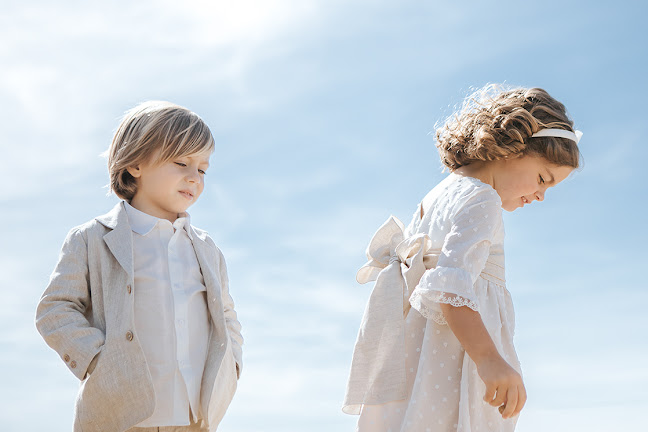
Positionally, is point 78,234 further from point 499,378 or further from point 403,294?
point 499,378

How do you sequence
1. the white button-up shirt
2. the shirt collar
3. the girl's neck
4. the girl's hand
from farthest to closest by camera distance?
the girl's neck, the shirt collar, the white button-up shirt, the girl's hand

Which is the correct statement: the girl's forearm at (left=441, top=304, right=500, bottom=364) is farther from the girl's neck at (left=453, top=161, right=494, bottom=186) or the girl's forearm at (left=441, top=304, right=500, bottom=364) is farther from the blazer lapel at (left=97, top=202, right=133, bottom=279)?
the blazer lapel at (left=97, top=202, right=133, bottom=279)

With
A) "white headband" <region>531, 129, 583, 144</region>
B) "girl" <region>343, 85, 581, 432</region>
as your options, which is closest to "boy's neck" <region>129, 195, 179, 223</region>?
"girl" <region>343, 85, 581, 432</region>

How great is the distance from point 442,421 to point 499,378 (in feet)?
1.07

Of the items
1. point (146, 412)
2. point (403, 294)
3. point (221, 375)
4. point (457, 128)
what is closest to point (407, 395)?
point (403, 294)

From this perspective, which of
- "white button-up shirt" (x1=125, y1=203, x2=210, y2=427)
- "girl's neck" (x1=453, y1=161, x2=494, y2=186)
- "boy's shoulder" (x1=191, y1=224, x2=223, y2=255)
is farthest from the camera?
"boy's shoulder" (x1=191, y1=224, x2=223, y2=255)

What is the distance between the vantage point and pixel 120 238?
2.94 meters

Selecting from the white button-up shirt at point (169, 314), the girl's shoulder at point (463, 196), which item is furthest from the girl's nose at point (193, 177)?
the girl's shoulder at point (463, 196)

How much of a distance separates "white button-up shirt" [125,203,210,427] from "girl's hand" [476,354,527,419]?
1153 millimetres

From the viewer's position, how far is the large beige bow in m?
2.91

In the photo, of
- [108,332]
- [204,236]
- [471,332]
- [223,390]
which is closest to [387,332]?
[471,332]

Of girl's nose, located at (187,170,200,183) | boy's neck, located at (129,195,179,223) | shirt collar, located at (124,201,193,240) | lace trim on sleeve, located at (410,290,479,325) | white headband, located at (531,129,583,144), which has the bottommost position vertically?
lace trim on sleeve, located at (410,290,479,325)

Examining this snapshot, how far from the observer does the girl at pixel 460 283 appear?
8.95 ft

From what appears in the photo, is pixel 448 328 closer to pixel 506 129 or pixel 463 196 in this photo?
pixel 463 196
